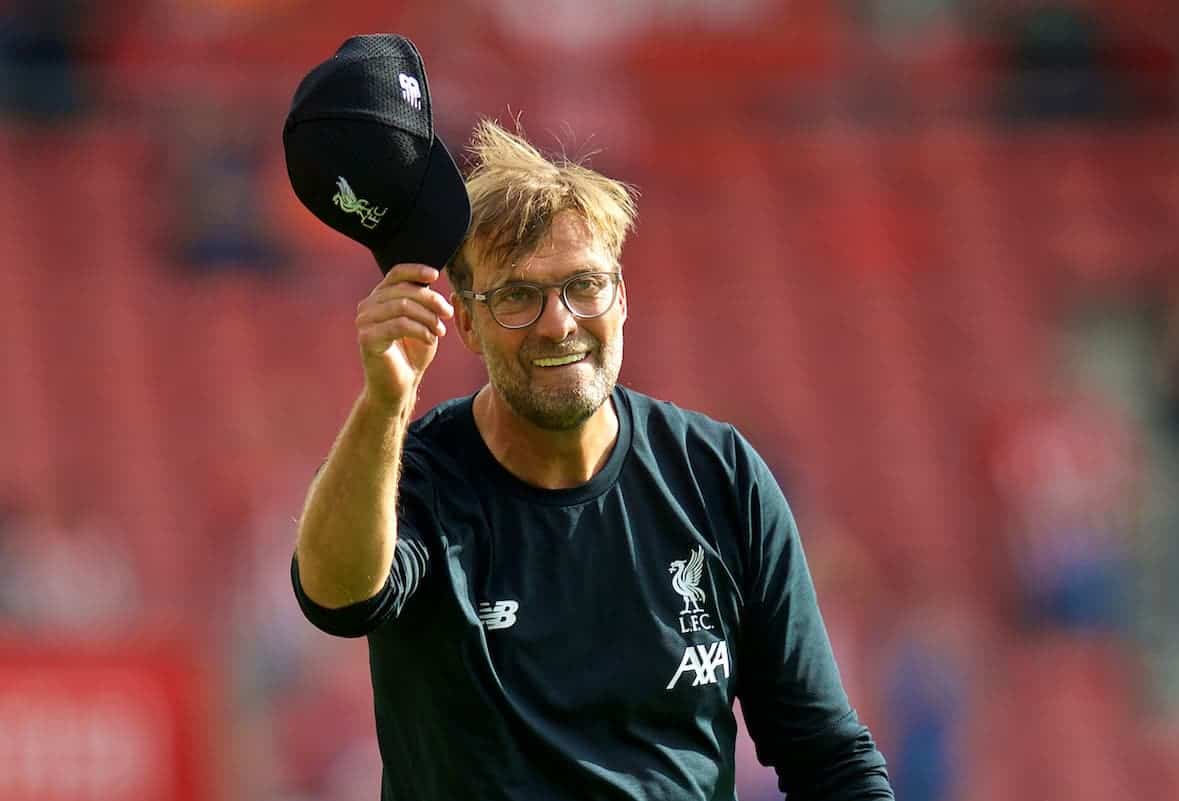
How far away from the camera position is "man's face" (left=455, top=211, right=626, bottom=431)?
3.19 m

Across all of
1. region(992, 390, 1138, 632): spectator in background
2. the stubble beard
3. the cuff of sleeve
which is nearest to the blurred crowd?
region(992, 390, 1138, 632): spectator in background

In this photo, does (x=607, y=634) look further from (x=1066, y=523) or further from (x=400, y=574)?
(x=1066, y=523)

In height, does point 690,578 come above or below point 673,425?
below

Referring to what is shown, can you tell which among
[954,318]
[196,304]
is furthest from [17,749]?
[954,318]

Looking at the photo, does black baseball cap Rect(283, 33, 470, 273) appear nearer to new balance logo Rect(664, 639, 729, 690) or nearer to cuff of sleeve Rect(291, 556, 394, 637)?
A: cuff of sleeve Rect(291, 556, 394, 637)

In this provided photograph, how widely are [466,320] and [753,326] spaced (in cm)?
873

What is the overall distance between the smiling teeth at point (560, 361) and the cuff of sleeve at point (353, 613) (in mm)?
433

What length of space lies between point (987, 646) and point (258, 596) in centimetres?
383

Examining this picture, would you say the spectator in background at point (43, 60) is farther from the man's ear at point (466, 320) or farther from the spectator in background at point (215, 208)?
the man's ear at point (466, 320)

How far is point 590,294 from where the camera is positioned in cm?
323

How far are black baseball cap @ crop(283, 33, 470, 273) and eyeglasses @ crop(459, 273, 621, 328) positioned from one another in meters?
0.18

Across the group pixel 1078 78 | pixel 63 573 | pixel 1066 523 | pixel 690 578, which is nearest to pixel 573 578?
pixel 690 578

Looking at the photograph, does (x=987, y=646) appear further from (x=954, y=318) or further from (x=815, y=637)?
(x=815, y=637)

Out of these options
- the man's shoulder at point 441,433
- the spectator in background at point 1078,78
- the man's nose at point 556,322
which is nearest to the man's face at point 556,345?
the man's nose at point 556,322
